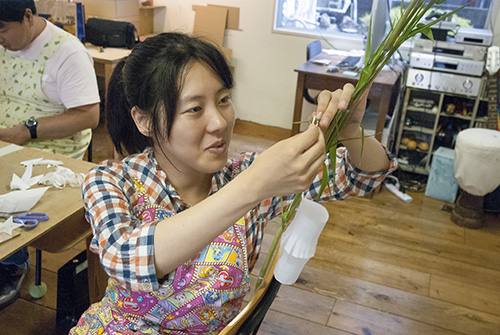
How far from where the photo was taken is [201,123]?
3.51 feet

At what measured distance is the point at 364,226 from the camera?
3201 millimetres

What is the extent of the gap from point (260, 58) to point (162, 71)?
3.52 m

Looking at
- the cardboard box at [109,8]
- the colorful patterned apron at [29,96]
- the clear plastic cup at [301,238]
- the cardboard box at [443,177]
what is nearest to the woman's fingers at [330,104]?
the clear plastic cup at [301,238]

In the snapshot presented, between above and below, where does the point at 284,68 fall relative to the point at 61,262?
above

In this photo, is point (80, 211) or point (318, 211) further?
point (80, 211)

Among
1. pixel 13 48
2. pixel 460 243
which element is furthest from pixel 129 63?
pixel 460 243

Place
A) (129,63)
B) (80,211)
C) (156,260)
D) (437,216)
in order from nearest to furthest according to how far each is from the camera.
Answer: (156,260)
(129,63)
(80,211)
(437,216)

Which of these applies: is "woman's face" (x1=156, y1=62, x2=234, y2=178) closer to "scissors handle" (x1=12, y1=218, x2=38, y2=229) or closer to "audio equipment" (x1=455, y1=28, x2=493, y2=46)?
"scissors handle" (x1=12, y1=218, x2=38, y2=229)

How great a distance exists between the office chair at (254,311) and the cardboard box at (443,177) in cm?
283

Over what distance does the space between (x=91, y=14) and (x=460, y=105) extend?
10.5 feet

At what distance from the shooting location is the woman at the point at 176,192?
2.90 ft

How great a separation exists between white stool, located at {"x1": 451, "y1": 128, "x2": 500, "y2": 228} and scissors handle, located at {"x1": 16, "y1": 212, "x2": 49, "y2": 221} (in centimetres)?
259

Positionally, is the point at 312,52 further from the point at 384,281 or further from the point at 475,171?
the point at 384,281

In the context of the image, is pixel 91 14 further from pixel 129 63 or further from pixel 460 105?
pixel 129 63
